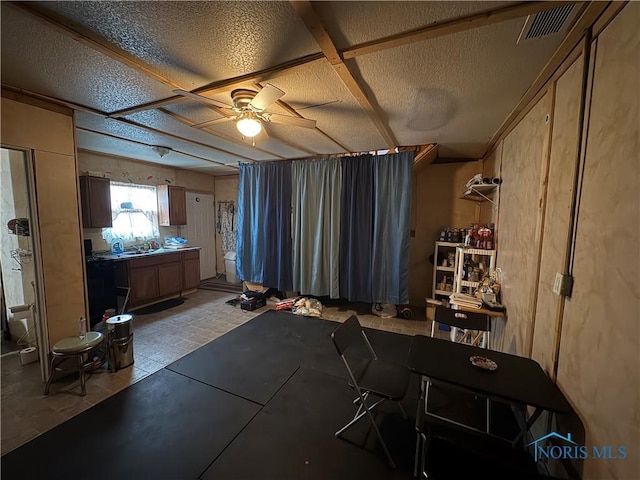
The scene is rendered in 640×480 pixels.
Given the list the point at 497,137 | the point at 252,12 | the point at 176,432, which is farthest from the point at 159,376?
the point at 497,137

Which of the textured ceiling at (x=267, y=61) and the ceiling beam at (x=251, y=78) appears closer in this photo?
the textured ceiling at (x=267, y=61)

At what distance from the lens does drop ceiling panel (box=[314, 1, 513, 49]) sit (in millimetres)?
1197

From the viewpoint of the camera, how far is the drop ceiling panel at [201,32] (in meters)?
1.22

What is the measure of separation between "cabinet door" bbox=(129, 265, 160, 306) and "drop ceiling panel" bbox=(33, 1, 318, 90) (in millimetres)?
3525

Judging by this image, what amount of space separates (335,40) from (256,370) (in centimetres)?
283

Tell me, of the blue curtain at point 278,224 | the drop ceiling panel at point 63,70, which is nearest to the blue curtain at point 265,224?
the blue curtain at point 278,224

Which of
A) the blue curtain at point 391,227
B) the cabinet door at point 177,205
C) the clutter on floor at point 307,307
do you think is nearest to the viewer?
the blue curtain at point 391,227

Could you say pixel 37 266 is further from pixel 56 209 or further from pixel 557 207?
pixel 557 207

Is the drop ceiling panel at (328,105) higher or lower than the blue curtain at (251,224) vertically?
higher

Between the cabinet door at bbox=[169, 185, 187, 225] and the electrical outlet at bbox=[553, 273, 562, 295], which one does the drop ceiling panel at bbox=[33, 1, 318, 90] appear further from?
the cabinet door at bbox=[169, 185, 187, 225]

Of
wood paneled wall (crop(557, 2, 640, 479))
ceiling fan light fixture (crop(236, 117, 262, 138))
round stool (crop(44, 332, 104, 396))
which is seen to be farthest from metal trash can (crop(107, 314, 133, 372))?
wood paneled wall (crop(557, 2, 640, 479))

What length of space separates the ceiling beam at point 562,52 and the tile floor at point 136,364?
2831 millimetres

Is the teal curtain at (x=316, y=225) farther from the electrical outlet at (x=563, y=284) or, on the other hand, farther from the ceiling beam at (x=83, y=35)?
the electrical outlet at (x=563, y=284)

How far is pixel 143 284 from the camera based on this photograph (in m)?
4.25
